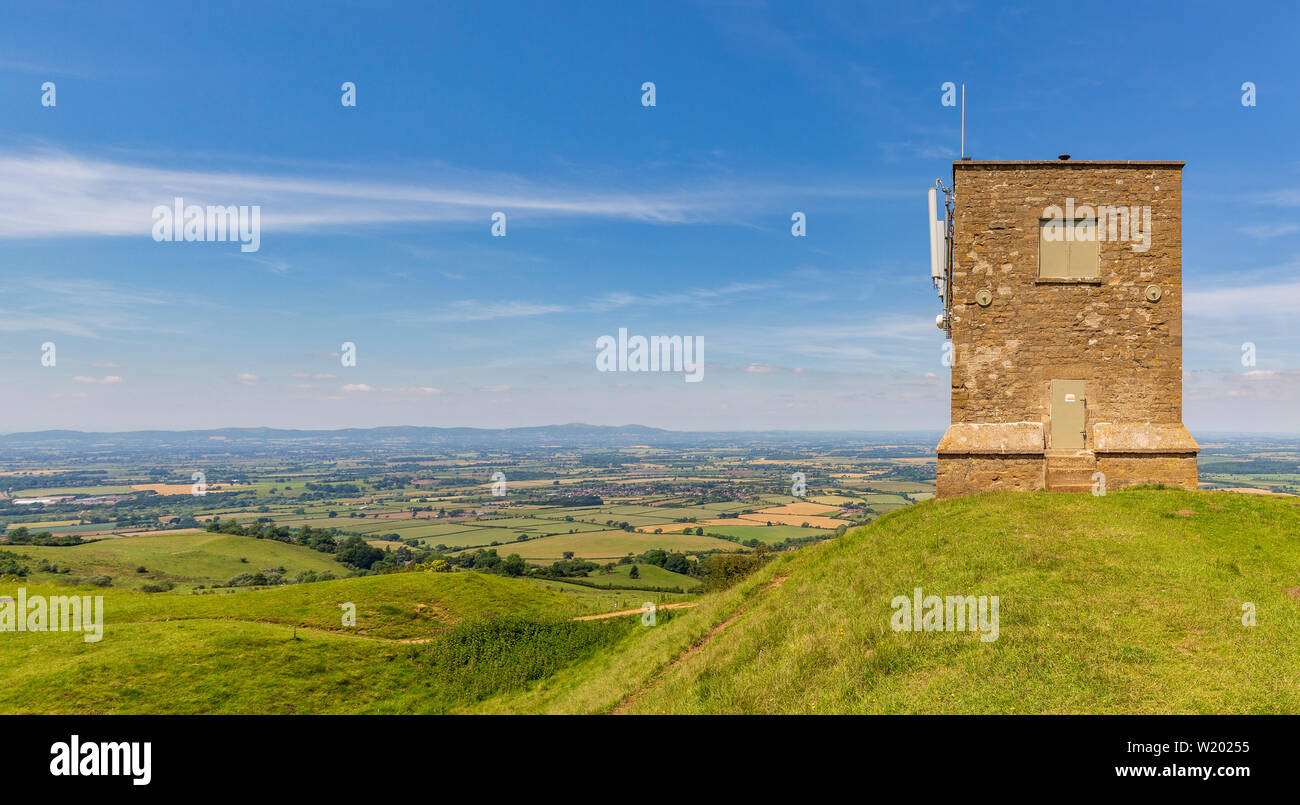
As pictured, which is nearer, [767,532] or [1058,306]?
[1058,306]

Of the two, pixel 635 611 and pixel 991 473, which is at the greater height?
pixel 991 473

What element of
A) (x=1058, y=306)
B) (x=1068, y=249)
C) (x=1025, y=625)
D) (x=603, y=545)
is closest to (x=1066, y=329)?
(x=1058, y=306)

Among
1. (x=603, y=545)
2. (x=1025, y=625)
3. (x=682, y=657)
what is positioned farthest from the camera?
(x=603, y=545)

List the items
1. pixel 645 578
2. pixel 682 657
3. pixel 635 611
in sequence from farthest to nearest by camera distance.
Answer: pixel 645 578 → pixel 635 611 → pixel 682 657

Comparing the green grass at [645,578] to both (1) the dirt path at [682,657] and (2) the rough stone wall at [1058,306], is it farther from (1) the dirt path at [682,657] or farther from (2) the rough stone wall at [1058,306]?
(2) the rough stone wall at [1058,306]

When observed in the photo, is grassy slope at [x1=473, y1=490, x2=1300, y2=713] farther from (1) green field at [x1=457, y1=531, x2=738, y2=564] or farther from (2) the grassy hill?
(1) green field at [x1=457, y1=531, x2=738, y2=564]

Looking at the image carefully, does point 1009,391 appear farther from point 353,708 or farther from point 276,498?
point 276,498

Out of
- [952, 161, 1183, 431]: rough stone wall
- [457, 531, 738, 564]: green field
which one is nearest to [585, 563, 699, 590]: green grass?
[457, 531, 738, 564]: green field

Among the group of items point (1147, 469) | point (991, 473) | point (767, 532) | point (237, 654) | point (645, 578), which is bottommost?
point (767, 532)

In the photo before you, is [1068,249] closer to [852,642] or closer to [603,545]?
[852,642]
